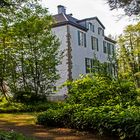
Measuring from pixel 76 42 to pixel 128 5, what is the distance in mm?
23500

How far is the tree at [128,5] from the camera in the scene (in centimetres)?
1403

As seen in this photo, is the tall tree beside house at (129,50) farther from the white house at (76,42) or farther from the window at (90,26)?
the window at (90,26)

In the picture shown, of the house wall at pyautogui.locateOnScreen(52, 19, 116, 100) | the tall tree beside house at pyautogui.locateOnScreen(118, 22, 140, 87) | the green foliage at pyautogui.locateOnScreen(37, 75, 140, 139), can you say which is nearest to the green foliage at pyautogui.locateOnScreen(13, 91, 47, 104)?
the house wall at pyautogui.locateOnScreen(52, 19, 116, 100)

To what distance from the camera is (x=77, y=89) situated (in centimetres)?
1580

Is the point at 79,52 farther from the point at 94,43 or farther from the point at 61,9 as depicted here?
the point at 61,9

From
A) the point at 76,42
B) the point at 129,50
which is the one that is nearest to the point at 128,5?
the point at 76,42

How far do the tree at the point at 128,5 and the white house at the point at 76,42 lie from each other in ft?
63.6

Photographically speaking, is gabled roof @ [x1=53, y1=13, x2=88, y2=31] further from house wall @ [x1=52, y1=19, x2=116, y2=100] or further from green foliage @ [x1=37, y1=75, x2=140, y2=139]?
green foliage @ [x1=37, y1=75, x2=140, y2=139]

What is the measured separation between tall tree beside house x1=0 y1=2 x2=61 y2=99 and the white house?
6.16 meters

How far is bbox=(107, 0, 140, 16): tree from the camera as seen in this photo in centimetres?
1403

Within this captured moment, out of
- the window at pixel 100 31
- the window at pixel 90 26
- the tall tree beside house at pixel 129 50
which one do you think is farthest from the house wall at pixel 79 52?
the tall tree beside house at pixel 129 50

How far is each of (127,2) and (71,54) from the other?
898 inches

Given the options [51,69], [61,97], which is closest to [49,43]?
[51,69]

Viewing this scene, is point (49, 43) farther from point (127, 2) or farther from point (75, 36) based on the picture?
point (127, 2)
